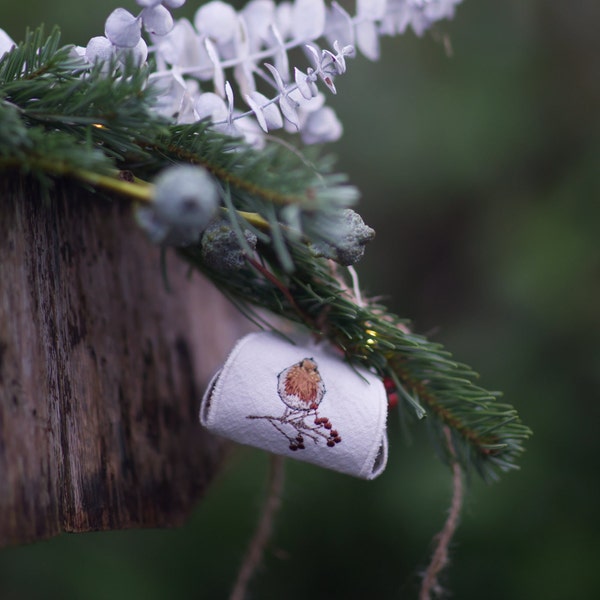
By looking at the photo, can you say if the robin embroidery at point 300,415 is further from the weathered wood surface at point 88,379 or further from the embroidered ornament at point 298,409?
the weathered wood surface at point 88,379

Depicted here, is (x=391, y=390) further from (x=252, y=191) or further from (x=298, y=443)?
(x=252, y=191)

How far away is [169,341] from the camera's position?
0.53 metres

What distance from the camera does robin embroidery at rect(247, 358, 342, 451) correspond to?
15.4 inches

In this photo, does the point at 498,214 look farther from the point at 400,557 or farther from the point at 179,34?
the point at 179,34

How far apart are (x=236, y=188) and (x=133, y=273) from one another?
17 cm

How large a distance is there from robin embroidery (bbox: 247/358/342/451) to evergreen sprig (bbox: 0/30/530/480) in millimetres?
40

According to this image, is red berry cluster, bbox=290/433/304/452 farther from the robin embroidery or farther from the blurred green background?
the blurred green background

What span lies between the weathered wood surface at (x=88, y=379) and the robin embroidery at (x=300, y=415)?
100 mm

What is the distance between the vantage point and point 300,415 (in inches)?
15.4

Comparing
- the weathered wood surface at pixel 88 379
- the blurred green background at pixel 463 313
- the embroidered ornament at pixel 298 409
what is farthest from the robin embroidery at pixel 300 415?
the blurred green background at pixel 463 313

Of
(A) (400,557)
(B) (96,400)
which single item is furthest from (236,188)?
(A) (400,557)

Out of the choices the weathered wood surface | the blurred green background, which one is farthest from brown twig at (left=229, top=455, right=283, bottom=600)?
the blurred green background

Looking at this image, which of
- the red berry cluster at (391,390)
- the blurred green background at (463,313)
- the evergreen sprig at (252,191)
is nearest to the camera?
the evergreen sprig at (252,191)

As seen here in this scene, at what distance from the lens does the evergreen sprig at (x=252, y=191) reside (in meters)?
0.31
